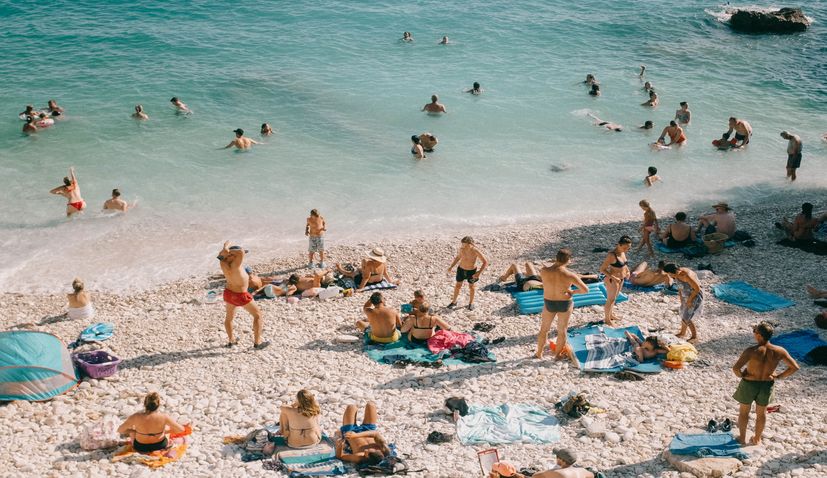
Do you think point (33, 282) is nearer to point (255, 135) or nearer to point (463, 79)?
point (255, 135)

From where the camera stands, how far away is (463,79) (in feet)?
99.7

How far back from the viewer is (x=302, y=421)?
9367 mm

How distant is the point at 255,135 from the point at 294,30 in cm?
1282

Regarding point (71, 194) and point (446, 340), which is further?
point (71, 194)

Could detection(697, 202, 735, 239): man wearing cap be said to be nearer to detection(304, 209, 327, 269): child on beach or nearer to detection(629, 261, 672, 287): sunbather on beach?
detection(629, 261, 672, 287): sunbather on beach

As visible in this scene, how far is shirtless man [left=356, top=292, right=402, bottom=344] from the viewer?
12602mm

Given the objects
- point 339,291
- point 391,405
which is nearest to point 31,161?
point 339,291

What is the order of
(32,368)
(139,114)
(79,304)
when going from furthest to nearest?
(139,114), (79,304), (32,368)

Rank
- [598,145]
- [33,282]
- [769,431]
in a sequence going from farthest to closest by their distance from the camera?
[598,145]
[33,282]
[769,431]

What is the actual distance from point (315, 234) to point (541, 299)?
202 inches

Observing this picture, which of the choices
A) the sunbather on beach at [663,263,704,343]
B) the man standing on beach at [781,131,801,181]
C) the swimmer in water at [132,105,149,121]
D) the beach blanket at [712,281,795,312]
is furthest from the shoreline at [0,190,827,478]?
the swimmer in water at [132,105,149,121]

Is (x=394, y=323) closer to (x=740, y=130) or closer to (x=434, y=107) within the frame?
(x=434, y=107)

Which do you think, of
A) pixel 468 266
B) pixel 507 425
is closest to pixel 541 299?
pixel 468 266

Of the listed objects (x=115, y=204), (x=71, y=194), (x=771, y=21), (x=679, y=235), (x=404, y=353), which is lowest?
(x=115, y=204)
